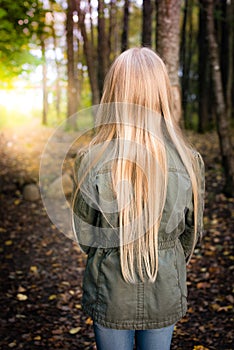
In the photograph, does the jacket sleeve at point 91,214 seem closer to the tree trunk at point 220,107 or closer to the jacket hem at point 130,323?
the jacket hem at point 130,323

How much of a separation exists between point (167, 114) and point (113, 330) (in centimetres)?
109

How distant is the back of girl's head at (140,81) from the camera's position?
204cm

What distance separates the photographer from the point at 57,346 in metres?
4.15

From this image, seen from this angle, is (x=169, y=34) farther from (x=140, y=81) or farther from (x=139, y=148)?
(x=139, y=148)

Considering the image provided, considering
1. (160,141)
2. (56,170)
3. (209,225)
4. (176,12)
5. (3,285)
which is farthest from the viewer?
(56,170)

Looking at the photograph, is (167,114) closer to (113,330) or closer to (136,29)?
(113,330)

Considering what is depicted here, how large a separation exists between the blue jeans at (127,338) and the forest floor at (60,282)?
6.20ft

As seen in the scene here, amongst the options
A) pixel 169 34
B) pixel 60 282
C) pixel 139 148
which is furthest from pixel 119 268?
pixel 169 34

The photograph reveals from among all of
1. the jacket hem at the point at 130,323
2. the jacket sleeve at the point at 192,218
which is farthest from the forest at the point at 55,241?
the jacket hem at the point at 130,323

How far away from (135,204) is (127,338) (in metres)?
0.71

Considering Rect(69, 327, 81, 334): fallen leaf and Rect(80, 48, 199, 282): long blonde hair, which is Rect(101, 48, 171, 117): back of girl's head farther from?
Rect(69, 327, 81, 334): fallen leaf

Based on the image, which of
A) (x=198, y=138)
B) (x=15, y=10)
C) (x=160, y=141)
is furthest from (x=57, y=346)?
(x=198, y=138)

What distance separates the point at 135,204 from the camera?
2.06 metres

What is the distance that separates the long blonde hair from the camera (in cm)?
203
